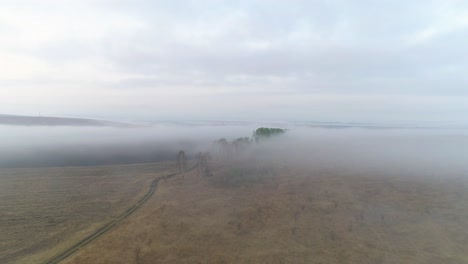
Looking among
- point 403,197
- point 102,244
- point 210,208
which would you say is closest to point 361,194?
point 403,197

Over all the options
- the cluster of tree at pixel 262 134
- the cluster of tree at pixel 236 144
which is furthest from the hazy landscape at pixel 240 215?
the cluster of tree at pixel 262 134

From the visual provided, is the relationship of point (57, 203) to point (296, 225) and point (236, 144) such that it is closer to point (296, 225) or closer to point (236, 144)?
point (296, 225)

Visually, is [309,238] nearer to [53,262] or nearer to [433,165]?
[53,262]

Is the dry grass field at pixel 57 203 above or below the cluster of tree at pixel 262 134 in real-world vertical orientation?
below

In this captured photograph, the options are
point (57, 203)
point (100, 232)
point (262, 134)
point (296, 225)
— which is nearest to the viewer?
point (100, 232)

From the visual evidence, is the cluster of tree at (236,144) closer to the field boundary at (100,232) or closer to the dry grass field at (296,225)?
the dry grass field at (296,225)

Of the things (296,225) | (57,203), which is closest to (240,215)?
(296,225)
